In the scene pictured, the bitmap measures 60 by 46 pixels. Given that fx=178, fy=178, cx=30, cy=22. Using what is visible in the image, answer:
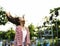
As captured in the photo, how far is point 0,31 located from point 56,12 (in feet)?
2.67

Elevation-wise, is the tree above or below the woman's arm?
below

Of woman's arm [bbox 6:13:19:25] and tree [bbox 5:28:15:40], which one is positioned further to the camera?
tree [bbox 5:28:15:40]

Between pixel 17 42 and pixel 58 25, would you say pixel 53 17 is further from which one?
pixel 17 42

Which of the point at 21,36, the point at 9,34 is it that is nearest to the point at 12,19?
the point at 21,36

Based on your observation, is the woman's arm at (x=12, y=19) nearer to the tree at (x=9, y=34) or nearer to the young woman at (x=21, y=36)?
the young woman at (x=21, y=36)

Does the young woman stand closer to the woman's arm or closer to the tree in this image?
the woman's arm

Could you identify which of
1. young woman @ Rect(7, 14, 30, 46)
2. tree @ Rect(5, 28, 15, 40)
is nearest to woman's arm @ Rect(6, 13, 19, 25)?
young woman @ Rect(7, 14, 30, 46)

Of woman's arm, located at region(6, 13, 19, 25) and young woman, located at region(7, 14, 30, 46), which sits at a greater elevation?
woman's arm, located at region(6, 13, 19, 25)

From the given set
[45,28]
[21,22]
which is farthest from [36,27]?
[21,22]

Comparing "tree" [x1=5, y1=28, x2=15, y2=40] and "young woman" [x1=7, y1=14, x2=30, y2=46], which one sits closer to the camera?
"young woman" [x1=7, y1=14, x2=30, y2=46]

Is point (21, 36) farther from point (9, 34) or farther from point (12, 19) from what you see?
point (9, 34)

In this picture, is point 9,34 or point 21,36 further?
point 9,34

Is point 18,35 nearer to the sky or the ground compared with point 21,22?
nearer to the ground

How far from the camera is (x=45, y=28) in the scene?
8.48 ft
